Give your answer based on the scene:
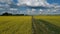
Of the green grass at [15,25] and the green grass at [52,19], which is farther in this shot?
the green grass at [52,19]

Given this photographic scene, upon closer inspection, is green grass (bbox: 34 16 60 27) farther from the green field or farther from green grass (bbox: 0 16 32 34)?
green grass (bbox: 0 16 32 34)

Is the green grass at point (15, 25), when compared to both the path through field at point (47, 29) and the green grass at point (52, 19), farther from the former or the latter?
the green grass at point (52, 19)

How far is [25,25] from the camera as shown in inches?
299

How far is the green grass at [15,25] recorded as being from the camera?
7.31m

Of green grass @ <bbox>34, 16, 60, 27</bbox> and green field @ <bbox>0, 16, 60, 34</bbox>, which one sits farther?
green grass @ <bbox>34, 16, 60, 27</bbox>

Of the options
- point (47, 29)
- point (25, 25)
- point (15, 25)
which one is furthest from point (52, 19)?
point (15, 25)

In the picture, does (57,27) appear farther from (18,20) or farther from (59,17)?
(18,20)

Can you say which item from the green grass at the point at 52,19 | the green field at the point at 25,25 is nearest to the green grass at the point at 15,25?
the green field at the point at 25,25

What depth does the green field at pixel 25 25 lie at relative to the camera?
7.34 meters

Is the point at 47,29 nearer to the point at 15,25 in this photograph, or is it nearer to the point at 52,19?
the point at 52,19

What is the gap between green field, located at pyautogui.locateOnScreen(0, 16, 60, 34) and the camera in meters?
7.34

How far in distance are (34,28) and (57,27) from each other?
0.72 metres

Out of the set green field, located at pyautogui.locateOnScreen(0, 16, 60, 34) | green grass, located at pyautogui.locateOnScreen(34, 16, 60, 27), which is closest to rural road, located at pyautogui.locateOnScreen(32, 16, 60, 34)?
green field, located at pyautogui.locateOnScreen(0, 16, 60, 34)

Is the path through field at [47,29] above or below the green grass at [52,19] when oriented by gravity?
below
